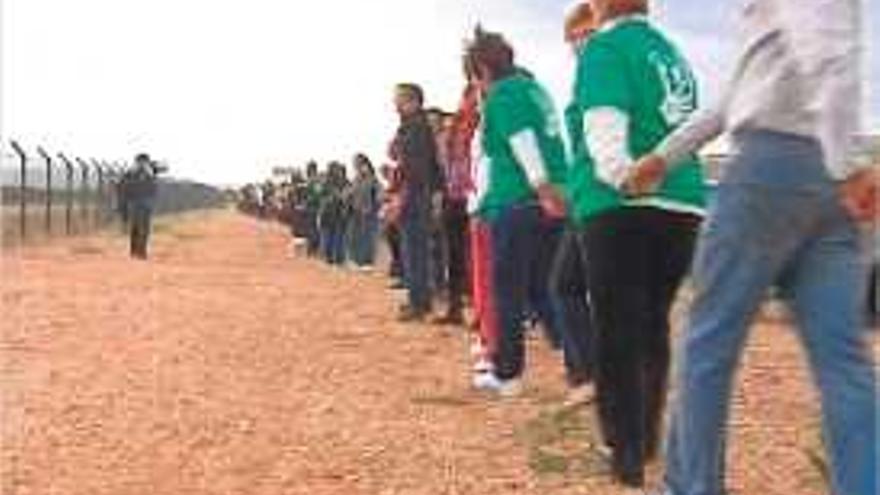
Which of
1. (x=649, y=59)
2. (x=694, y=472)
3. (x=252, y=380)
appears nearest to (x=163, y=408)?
(x=252, y=380)

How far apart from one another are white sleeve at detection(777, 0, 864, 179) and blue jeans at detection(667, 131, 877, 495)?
76mm

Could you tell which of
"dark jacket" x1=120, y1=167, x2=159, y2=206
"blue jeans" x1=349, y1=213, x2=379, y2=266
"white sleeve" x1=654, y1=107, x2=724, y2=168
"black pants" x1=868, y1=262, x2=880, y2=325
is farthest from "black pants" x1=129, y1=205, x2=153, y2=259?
"white sleeve" x1=654, y1=107, x2=724, y2=168

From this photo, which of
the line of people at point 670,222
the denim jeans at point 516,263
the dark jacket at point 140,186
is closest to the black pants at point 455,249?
the line of people at point 670,222

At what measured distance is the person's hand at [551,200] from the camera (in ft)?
27.9

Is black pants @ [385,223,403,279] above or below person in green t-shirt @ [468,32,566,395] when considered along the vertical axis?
below

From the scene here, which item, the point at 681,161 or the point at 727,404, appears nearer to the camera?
the point at 727,404

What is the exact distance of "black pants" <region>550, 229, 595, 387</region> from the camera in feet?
27.1

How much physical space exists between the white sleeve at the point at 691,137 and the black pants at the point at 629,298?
897 mm

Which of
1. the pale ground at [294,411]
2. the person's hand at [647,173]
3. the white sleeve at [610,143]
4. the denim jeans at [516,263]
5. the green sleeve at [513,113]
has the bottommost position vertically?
the pale ground at [294,411]

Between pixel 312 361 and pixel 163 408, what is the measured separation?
2.44 metres

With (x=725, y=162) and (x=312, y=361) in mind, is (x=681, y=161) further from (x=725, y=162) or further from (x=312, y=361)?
(x=312, y=361)

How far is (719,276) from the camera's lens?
5.40m

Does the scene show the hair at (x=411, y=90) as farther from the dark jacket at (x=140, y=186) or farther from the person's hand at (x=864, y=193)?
the dark jacket at (x=140, y=186)

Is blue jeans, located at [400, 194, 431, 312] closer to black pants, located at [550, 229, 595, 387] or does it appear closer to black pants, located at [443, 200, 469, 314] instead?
black pants, located at [443, 200, 469, 314]
